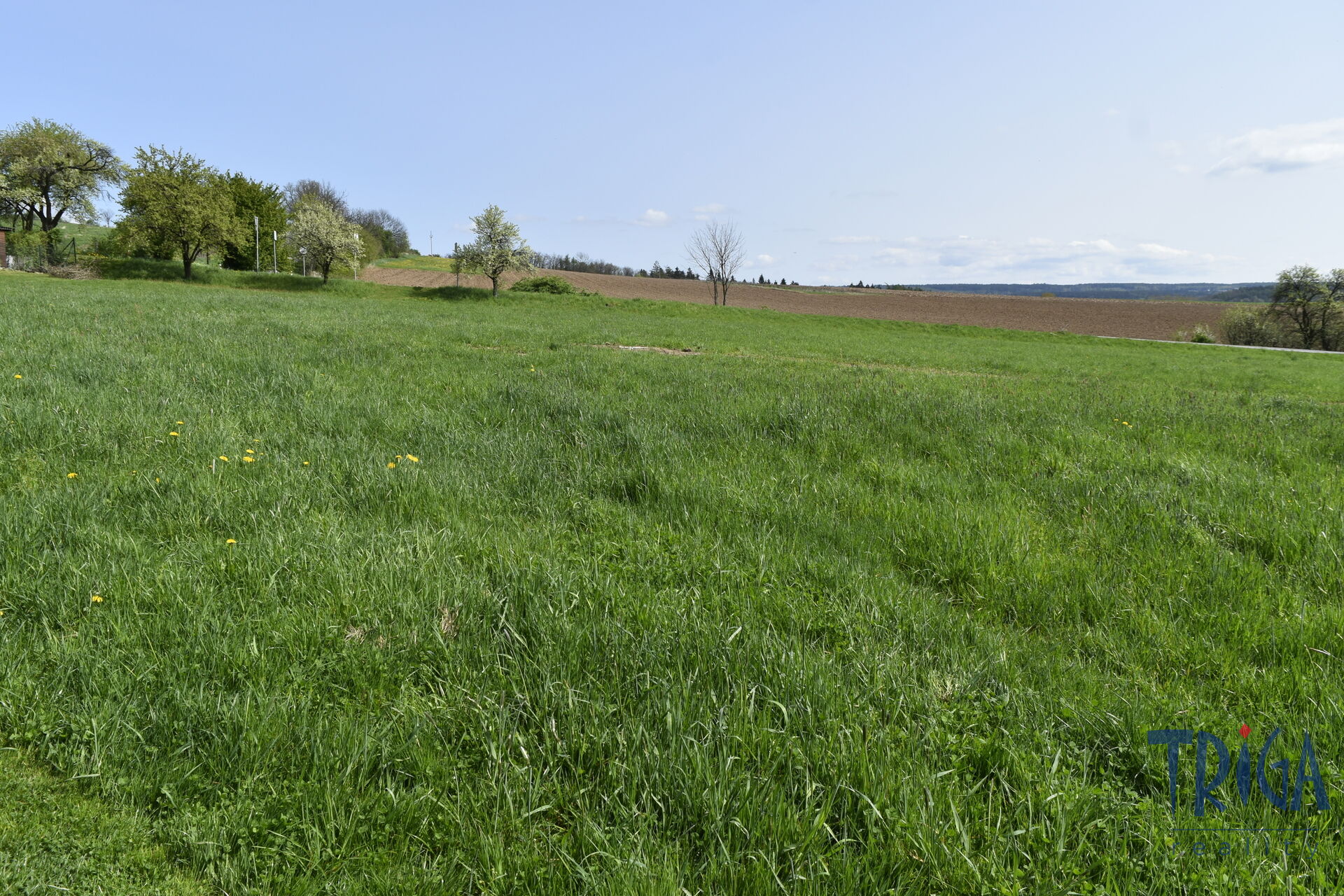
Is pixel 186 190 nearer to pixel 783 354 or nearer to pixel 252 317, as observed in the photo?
pixel 252 317

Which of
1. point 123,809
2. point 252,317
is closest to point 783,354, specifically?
point 252,317

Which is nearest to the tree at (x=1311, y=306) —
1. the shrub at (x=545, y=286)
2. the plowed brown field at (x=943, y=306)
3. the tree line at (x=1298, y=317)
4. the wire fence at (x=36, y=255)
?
the tree line at (x=1298, y=317)

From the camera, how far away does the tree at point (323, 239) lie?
2100 inches

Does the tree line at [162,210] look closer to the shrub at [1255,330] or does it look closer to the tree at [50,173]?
the tree at [50,173]

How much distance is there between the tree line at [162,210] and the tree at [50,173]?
0.07 m

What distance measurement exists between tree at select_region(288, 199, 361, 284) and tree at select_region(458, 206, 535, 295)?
29.8 ft

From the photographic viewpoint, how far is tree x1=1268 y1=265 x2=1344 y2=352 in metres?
54.1

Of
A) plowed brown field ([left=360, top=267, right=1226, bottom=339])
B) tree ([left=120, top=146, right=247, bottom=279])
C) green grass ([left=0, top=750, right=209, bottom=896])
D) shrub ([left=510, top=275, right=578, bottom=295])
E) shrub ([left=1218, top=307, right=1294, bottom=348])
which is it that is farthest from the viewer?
plowed brown field ([left=360, top=267, right=1226, bottom=339])

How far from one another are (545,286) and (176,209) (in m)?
28.8

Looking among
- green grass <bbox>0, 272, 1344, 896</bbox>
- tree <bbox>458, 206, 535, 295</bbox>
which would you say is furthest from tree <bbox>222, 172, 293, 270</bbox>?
green grass <bbox>0, 272, 1344, 896</bbox>

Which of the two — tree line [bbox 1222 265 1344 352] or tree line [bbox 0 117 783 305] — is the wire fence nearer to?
tree line [bbox 0 117 783 305]

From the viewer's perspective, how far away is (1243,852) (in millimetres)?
1840

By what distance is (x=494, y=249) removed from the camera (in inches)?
2237

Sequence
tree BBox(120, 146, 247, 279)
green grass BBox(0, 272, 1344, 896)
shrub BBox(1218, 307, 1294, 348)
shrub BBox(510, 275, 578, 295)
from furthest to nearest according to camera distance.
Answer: shrub BBox(510, 275, 578, 295), shrub BBox(1218, 307, 1294, 348), tree BBox(120, 146, 247, 279), green grass BBox(0, 272, 1344, 896)
